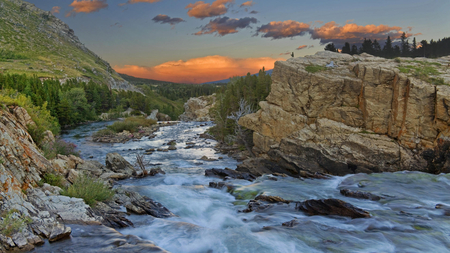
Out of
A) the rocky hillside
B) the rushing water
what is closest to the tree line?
the rushing water

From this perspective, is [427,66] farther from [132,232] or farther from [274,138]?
A: [132,232]

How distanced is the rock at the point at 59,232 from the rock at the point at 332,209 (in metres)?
9.85

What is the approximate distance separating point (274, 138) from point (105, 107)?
8881cm

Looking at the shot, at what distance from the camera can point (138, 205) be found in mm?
11328

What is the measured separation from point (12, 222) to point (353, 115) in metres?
23.8

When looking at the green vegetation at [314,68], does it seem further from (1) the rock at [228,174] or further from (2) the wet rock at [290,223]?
(2) the wet rock at [290,223]

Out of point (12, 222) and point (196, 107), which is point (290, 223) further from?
point (196, 107)

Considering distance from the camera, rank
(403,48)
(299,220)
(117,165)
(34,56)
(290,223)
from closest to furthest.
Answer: (290,223), (299,220), (117,165), (403,48), (34,56)

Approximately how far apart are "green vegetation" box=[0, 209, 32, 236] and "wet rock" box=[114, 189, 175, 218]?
14.5 ft

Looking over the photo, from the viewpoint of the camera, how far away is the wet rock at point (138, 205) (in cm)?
1095

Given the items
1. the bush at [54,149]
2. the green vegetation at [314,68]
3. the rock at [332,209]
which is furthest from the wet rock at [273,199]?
the green vegetation at [314,68]

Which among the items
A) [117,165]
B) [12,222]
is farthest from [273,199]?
[117,165]

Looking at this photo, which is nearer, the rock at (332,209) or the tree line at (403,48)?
the rock at (332,209)

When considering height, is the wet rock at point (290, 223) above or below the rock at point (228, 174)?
above
